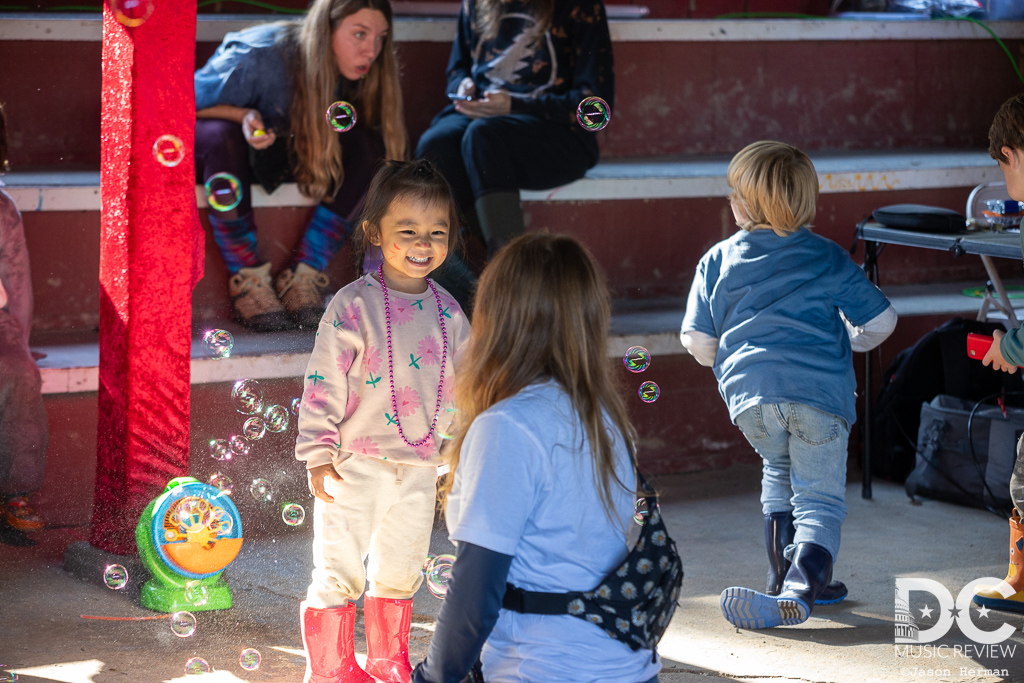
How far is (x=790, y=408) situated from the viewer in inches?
126

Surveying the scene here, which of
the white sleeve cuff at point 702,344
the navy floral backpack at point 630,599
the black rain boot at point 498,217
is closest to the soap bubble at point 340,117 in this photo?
the black rain boot at point 498,217

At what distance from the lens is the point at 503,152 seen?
13.9ft

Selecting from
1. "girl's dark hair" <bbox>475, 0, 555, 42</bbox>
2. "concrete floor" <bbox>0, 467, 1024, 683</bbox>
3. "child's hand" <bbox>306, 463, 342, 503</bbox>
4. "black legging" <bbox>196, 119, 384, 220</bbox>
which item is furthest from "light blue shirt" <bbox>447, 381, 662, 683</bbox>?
"girl's dark hair" <bbox>475, 0, 555, 42</bbox>

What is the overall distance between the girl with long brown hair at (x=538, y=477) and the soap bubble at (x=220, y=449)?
2260 millimetres

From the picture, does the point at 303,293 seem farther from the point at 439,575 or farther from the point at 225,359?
the point at 439,575

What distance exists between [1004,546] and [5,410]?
3296mm

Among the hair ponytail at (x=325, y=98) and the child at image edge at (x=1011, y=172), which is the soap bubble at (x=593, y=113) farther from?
the child at image edge at (x=1011, y=172)

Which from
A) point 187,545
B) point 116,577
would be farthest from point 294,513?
point 116,577

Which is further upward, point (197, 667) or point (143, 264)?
point (143, 264)

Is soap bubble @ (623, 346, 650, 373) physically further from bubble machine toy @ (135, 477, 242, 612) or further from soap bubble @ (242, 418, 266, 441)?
bubble machine toy @ (135, 477, 242, 612)

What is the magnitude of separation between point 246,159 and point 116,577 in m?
1.58

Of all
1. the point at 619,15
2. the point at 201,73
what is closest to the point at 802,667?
the point at 201,73

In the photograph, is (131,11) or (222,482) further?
(222,482)

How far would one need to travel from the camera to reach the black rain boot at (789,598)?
3.10 metres
